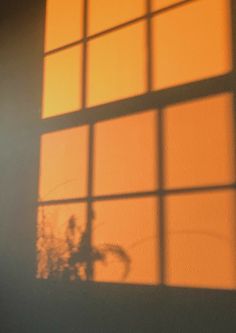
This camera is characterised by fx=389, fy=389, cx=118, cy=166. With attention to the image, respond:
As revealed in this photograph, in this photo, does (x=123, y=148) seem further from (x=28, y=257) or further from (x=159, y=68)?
(x=28, y=257)

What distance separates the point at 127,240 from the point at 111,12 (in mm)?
1515

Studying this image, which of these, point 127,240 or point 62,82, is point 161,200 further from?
point 62,82

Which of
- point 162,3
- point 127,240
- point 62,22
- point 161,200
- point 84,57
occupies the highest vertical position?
point 62,22

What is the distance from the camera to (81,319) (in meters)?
2.43

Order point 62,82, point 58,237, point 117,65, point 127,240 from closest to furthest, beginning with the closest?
point 127,240 < point 117,65 < point 58,237 < point 62,82

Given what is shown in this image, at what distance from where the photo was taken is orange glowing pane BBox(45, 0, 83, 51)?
2824 mm

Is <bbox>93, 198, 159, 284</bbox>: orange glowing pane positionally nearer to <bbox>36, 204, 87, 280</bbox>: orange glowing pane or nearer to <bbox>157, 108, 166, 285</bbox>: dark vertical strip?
<bbox>157, 108, 166, 285</bbox>: dark vertical strip

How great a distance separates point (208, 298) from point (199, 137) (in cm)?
84

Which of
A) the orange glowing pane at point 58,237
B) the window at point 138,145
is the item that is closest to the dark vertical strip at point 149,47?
the window at point 138,145

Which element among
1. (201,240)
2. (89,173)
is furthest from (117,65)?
(201,240)

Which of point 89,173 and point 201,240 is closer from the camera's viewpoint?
point 201,240

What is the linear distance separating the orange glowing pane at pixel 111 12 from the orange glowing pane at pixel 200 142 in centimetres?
74

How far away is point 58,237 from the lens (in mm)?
2666

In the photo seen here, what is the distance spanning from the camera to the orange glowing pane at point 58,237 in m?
2.55
